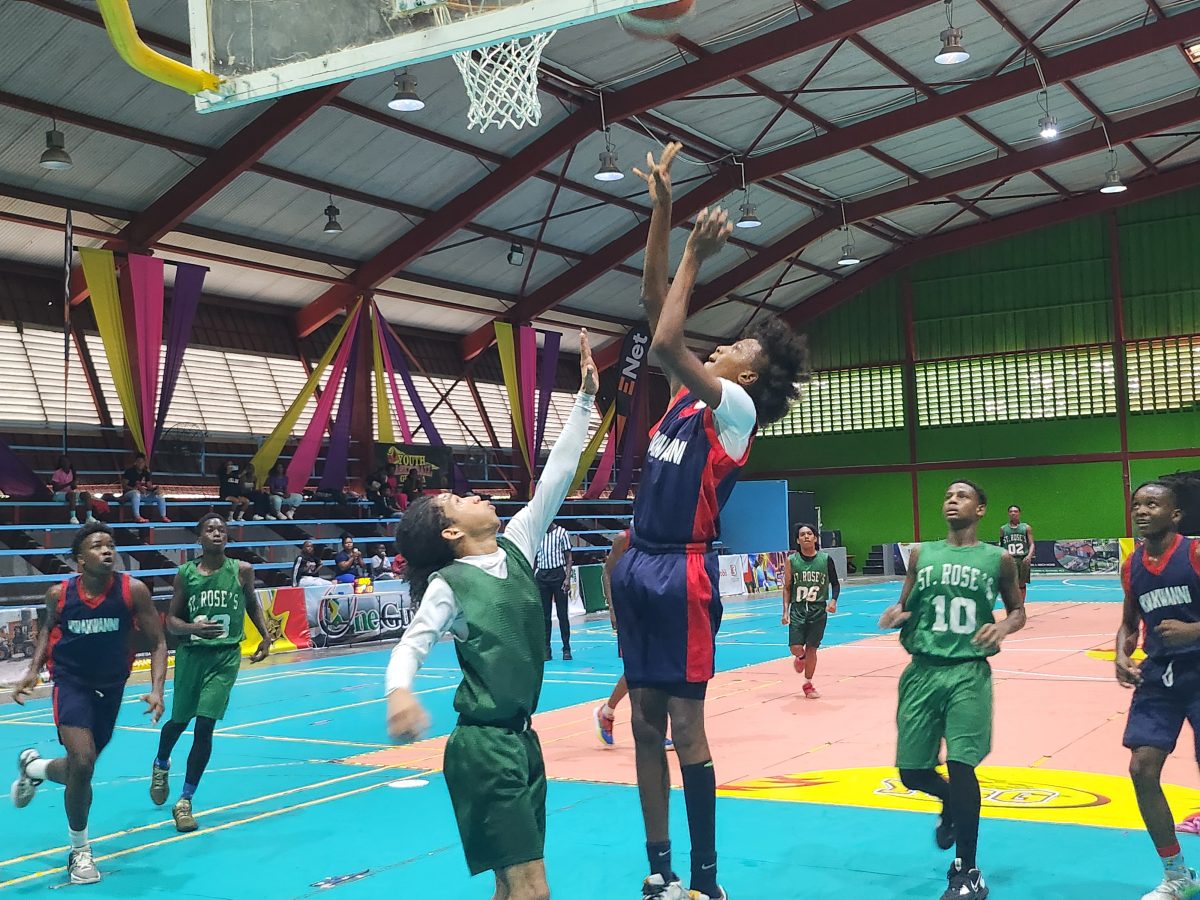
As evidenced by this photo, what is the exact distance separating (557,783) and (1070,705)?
5.37 metres

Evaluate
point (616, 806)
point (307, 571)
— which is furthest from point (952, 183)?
point (616, 806)

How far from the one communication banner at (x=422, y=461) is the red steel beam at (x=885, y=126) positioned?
5.04 m

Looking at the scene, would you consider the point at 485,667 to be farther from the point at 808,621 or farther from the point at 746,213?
the point at 746,213

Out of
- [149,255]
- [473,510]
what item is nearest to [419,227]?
[149,255]

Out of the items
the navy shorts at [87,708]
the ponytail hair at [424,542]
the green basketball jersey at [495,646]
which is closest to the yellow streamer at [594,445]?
the navy shorts at [87,708]

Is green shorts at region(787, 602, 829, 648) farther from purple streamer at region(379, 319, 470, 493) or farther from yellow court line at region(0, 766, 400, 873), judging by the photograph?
purple streamer at region(379, 319, 470, 493)

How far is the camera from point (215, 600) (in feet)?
25.8

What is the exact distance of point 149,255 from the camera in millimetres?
21656

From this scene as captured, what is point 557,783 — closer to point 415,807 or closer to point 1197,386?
point 415,807

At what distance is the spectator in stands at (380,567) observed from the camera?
70.5 ft

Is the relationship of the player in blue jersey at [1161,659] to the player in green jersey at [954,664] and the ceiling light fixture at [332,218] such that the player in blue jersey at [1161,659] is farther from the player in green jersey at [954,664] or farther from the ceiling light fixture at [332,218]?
the ceiling light fixture at [332,218]

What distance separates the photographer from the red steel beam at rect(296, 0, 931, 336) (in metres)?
19.1

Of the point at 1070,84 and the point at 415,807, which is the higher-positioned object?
the point at 1070,84

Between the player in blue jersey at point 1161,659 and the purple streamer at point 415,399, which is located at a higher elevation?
the purple streamer at point 415,399
